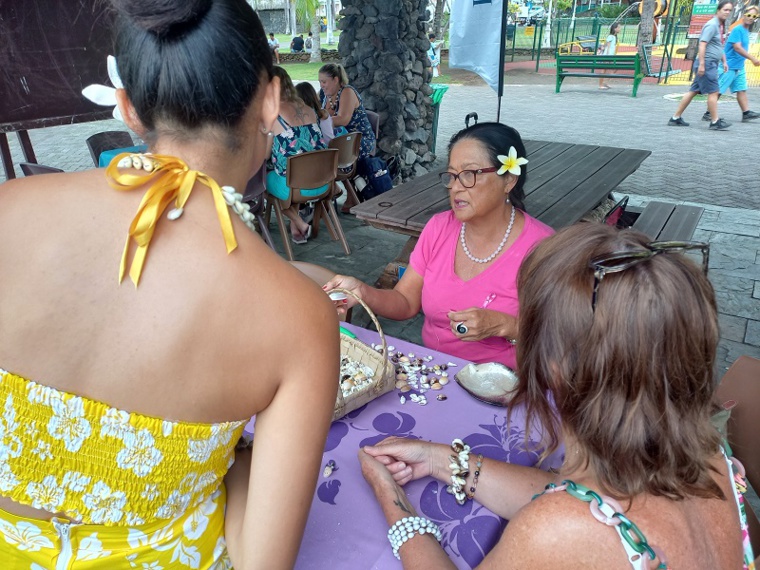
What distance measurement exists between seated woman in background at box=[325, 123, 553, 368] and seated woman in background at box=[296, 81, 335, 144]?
135 inches

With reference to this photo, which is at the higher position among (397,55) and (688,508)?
(397,55)

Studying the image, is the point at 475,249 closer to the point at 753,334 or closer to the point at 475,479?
the point at 475,479

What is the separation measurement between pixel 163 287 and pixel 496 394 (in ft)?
3.54

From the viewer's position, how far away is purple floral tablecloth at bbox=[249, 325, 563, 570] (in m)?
1.15

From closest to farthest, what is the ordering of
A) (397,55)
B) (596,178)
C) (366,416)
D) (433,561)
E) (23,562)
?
(23,562) → (433,561) → (366,416) → (596,178) → (397,55)

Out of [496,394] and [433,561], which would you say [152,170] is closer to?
[433,561]

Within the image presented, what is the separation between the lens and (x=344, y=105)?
19.7 ft

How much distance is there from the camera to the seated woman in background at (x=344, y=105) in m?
6.00

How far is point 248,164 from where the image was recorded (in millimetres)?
958

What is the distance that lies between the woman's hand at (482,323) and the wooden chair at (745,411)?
692 millimetres

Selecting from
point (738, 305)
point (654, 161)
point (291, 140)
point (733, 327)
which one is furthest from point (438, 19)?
point (733, 327)

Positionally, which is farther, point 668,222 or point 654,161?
point 654,161

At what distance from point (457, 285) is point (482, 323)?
333mm

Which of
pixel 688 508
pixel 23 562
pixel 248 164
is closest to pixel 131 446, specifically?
pixel 23 562
